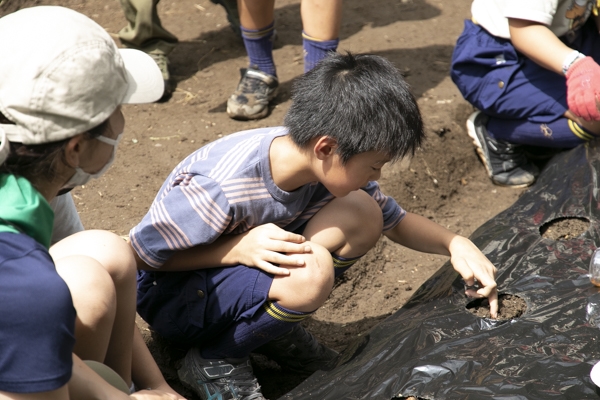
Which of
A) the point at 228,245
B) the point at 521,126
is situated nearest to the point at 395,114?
the point at 228,245

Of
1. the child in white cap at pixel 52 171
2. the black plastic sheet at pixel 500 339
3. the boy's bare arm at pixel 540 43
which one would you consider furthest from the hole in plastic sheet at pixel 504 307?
the boy's bare arm at pixel 540 43

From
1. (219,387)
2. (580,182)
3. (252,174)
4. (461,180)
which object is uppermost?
(252,174)

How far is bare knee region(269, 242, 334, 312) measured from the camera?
158 centimetres

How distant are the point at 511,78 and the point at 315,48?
2.47ft

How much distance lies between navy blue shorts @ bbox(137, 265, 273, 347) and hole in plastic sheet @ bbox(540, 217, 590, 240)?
865 millimetres

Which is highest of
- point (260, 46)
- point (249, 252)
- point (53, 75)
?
point (53, 75)

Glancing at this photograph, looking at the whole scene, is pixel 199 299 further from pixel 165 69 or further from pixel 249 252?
pixel 165 69

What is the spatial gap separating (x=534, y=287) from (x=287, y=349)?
0.66 metres

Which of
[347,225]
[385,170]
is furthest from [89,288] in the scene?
[385,170]

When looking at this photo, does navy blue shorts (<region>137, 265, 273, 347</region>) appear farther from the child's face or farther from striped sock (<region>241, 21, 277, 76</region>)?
striped sock (<region>241, 21, 277, 76</region>)

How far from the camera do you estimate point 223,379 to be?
1704 mm

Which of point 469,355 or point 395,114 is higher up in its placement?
point 395,114

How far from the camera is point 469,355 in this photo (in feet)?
4.93

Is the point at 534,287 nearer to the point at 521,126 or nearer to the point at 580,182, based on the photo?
the point at 580,182
